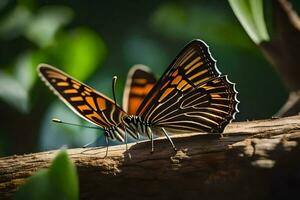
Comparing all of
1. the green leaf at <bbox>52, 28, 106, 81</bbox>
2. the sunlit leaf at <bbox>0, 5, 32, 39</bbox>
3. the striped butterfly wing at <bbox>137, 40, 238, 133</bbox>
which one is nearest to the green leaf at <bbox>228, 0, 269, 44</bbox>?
the striped butterfly wing at <bbox>137, 40, 238, 133</bbox>

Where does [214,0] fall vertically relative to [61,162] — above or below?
above

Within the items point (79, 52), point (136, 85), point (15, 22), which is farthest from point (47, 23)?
point (136, 85)

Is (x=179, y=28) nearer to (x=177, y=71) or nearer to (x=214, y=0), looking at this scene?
(x=214, y=0)

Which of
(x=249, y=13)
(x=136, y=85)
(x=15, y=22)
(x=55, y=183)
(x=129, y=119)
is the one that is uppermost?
(x=15, y=22)

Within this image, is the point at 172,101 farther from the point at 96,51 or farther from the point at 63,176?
the point at 63,176

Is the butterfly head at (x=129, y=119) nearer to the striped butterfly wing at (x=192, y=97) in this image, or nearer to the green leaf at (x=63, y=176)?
the striped butterfly wing at (x=192, y=97)

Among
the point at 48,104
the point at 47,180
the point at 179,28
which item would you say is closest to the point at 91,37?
the point at 48,104

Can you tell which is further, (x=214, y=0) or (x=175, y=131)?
(x=214, y=0)
